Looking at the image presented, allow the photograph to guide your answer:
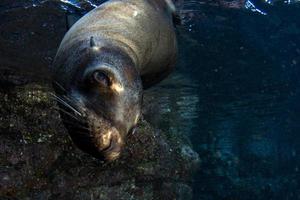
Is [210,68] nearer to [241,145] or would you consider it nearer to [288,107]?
[288,107]

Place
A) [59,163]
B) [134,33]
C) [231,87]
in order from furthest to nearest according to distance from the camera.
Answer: [231,87]
[59,163]
[134,33]

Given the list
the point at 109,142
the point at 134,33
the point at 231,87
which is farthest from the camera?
the point at 231,87

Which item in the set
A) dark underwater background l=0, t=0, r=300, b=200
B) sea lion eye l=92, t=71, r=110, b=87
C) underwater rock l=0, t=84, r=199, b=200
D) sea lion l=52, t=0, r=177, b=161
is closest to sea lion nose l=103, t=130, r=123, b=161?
sea lion l=52, t=0, r=177, b=161

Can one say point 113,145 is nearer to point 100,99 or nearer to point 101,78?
point 100,99

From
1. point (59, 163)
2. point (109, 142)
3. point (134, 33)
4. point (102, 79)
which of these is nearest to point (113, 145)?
point (109, 142)

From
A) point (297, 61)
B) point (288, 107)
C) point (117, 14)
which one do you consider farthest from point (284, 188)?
point (117, 14)

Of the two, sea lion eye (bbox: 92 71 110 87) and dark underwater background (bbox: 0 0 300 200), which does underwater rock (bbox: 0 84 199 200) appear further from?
sea lion eye (bbox: 92 71 110 87)

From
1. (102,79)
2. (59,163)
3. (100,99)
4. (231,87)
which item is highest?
(102,79)

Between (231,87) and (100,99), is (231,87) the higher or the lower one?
the lower one

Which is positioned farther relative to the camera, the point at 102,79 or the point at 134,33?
the point at 134,33

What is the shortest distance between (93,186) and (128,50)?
649cm

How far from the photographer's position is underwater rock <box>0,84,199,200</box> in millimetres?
8516

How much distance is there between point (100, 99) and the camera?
9.39 feet

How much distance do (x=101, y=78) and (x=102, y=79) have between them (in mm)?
11
